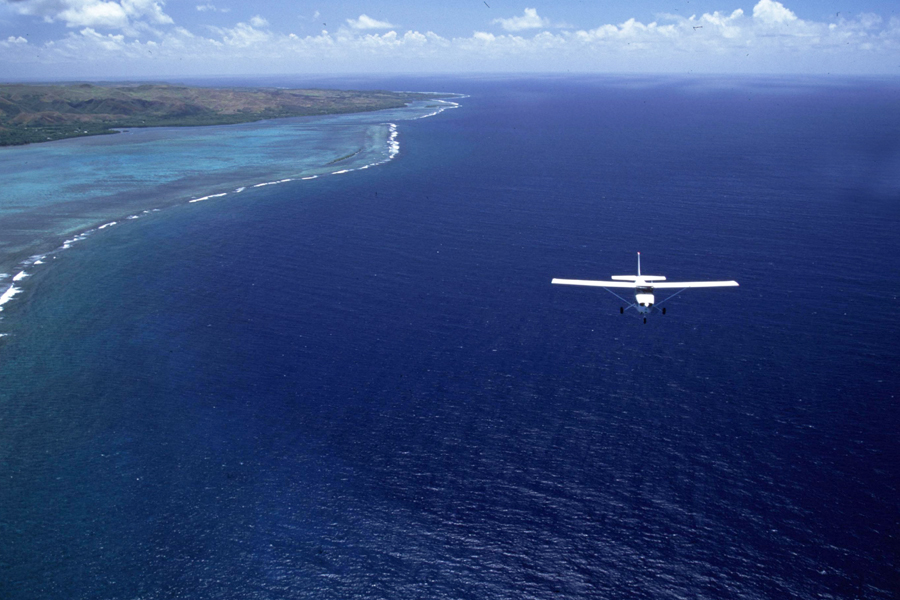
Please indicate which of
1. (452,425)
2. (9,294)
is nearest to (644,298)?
(452,425)

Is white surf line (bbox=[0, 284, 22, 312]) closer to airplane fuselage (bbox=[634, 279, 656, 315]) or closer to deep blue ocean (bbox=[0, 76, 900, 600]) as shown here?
deep blue ocean (bbox=[0, 76, 900, 600])

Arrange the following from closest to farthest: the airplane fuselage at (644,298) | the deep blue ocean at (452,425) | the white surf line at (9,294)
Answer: the deep blue ocean at (452,425) → the airplane fuselage at (644,298) → the white surf line at (9,294)

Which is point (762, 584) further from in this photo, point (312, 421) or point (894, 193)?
point (894, 193)

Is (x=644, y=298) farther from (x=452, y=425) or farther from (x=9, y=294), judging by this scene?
(x=9, y=294)

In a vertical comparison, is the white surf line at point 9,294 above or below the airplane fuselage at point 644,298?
above

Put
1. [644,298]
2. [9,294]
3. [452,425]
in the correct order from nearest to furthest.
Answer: [452,425], [644,298], [9,294]

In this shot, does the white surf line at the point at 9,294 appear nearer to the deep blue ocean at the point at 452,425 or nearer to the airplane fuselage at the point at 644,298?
the deep blue ocean at the point at 452,425

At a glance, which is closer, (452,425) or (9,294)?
(452,425)

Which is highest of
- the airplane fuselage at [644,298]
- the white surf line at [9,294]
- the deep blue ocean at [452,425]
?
the white surf line at [9,294]

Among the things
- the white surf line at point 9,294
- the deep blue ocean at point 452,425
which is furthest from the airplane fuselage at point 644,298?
the white surf line at point 9,294

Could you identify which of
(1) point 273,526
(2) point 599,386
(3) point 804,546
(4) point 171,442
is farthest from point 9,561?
(3) point 804,546
